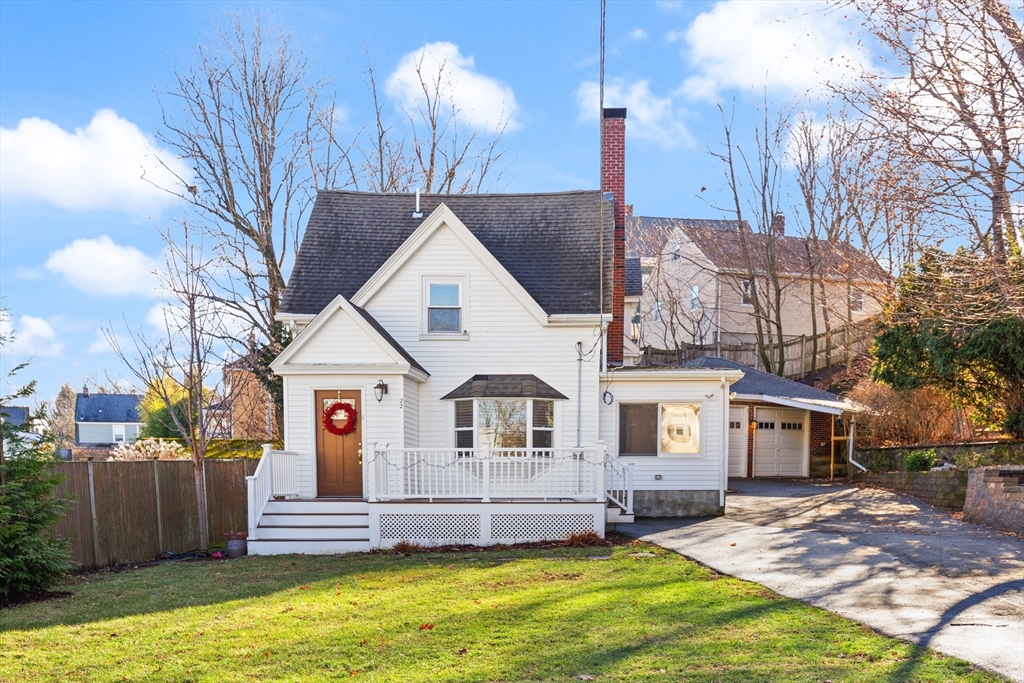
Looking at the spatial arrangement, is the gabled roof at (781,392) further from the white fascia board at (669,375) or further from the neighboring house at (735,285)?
the neighboring house at (735,285)

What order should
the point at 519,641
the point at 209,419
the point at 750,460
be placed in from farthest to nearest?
the point at 750,460, the point at 209,419, the point at 519,641

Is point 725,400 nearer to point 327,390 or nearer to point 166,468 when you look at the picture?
point 327,390

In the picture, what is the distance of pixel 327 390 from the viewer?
15.4 meters

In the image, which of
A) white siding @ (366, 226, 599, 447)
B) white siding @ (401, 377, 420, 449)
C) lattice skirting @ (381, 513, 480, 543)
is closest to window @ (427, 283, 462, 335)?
white siding @ (366, 226, 599, 447)

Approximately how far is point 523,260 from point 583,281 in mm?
1559

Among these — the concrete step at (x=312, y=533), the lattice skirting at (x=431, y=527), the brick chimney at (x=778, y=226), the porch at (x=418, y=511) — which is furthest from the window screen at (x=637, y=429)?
the brick chimney at (x=778, y=226)

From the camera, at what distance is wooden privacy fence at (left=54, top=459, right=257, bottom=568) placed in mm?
12047

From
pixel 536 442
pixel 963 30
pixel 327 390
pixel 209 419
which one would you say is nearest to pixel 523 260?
pixel 536 442

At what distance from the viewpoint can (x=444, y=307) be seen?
54.0ft

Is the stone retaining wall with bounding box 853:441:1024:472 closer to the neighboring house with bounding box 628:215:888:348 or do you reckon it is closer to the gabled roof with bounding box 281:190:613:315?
the gabled roof with bounding box 281:190:613:315

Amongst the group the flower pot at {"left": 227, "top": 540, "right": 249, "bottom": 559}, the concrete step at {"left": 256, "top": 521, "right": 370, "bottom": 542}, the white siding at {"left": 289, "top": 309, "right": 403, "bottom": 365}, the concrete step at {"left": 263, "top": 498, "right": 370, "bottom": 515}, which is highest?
the white siding at {"left": 289, "top": 309, "right": 403, "bottom": 365}

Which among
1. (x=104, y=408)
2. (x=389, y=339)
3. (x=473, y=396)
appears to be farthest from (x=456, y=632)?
(x=104, y=408)

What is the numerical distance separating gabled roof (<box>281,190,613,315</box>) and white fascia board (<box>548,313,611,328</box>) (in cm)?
23

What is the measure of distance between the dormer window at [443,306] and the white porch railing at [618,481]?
425 cm
